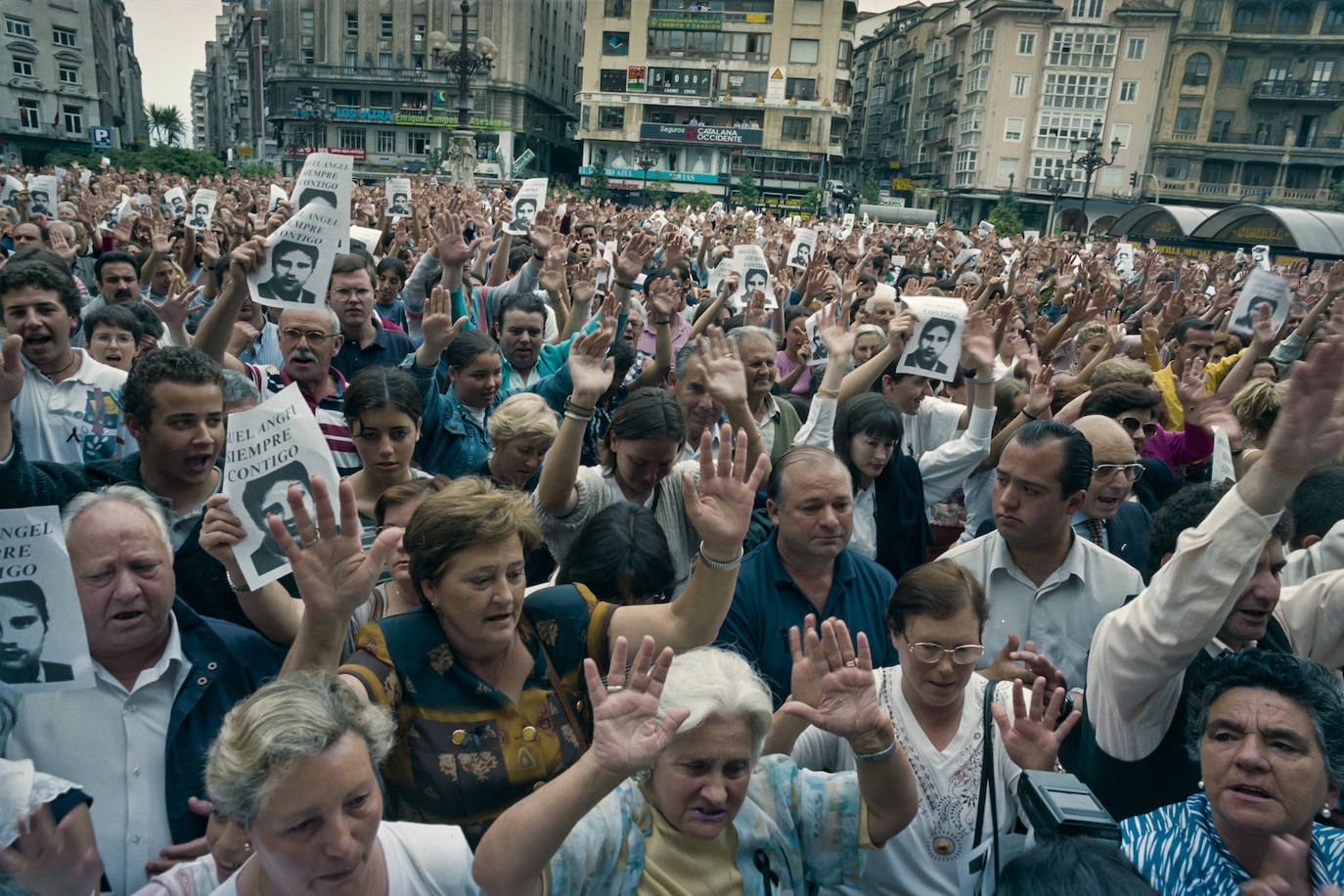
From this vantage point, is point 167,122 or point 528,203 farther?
point 167,122

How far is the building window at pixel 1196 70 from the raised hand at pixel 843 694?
7224 cm

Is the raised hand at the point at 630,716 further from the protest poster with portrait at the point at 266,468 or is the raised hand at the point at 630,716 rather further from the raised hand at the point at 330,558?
the protest poster with portrait at the point at 266,468

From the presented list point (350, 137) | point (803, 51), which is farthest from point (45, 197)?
point (350, 137)

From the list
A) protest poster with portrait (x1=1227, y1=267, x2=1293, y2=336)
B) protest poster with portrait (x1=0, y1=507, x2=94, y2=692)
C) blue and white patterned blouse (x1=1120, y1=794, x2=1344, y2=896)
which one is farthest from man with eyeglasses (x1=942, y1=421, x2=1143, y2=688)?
protest poster with portrait (x1=1227, y1=267, x2=1293, y2=336)

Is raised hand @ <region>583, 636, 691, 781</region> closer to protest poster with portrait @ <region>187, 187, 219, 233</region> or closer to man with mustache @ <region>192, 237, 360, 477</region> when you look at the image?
man with mustache @ <region>192, 237, 360, 477</region>

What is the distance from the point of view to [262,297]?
168 inches

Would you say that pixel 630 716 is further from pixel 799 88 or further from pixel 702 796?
pixel 799 88

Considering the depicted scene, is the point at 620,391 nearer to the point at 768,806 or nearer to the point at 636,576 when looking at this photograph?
the point at 636,576

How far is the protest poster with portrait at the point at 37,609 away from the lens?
200 cm

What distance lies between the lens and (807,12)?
6094 cm

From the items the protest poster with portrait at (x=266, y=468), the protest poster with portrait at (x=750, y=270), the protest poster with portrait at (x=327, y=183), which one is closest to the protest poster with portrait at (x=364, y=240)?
the protest poster with portrait at (x=327, y=183)

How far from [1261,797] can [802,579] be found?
1466 mm

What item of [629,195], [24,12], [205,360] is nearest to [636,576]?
[205,360]

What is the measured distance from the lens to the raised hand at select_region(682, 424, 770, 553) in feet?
8.11
